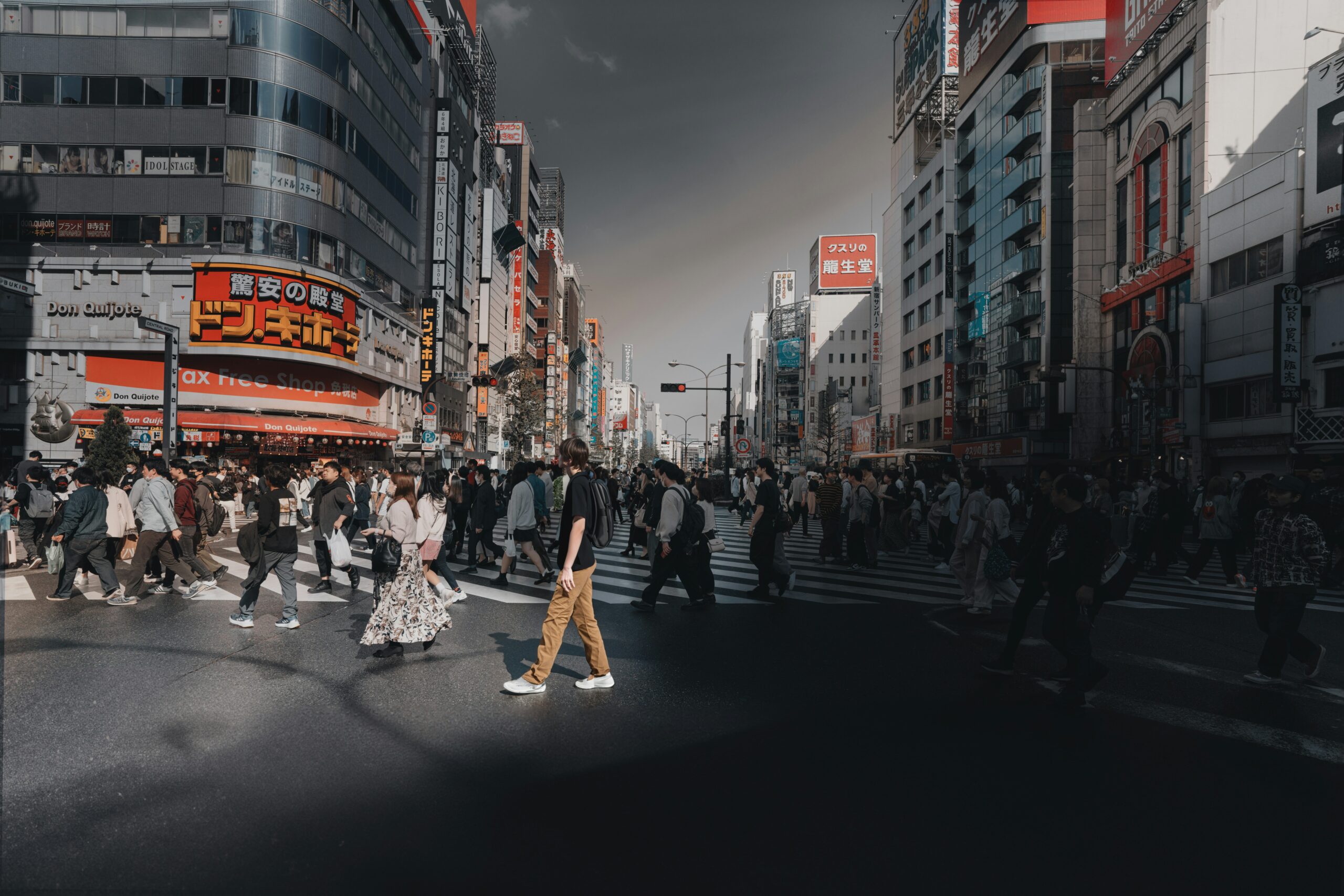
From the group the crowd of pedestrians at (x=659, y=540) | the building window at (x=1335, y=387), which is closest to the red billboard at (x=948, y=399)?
the building window at (x=1335, y=387)

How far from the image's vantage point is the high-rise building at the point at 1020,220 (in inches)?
1542

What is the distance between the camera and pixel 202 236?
1258 inches

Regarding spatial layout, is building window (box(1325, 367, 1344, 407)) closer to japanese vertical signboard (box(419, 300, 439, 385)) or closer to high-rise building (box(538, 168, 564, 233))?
japanese vertical signboard (box(419, 300, 439, 385))

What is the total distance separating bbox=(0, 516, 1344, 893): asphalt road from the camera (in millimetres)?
3266

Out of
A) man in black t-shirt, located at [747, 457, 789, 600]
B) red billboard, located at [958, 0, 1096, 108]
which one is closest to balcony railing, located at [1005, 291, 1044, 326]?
red billboard, located at [958, 0, 1096, 108]

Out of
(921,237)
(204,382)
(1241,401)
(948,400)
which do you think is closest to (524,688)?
(1241,401)

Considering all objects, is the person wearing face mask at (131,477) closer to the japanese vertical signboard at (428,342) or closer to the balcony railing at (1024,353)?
the japanese vertical signboard at (428,342)

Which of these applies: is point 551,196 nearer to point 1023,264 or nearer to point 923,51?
point 923,51

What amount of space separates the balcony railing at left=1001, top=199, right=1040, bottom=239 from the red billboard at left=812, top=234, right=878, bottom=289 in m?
75.0

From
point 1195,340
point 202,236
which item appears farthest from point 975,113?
point 202,236

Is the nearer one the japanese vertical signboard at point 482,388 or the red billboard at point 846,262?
the japanese vertical signboard at point 482,388

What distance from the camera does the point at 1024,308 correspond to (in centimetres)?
4138

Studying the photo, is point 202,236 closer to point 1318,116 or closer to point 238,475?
point 238,475

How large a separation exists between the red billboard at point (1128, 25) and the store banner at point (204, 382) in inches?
1470
